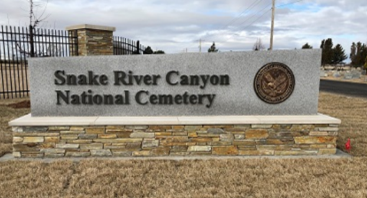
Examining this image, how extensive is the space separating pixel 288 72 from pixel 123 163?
11.9 ft

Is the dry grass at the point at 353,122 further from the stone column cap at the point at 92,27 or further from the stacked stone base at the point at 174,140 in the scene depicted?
the stone column cap at the point at 92,27

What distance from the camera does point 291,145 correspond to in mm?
5191

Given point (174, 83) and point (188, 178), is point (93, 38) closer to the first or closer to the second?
point (174, 83)

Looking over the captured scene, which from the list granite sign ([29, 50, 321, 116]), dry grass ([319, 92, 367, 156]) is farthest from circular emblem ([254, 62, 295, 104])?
dry grass ([319, 92, 367, 156])

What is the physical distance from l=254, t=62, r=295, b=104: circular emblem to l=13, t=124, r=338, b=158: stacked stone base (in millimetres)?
658

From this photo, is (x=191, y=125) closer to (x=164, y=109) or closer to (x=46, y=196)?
(x=164, y=109)

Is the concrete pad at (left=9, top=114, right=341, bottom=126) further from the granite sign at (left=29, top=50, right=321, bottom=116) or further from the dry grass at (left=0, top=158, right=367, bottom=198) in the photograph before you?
the dry grass at (left=0, top=158, right=367, bottom=198)

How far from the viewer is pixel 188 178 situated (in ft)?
13.2

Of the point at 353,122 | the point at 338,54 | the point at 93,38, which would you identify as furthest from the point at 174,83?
the point at 338,54

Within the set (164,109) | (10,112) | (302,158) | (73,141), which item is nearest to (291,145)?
(302,158)

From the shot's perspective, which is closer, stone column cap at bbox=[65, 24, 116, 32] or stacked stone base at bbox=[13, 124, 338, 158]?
stacked stone base at bbox=[13, 124, 338, 158]

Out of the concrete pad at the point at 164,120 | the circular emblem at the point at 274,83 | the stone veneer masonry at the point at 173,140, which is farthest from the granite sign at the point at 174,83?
the stone veneer masonry at the point at 173,140

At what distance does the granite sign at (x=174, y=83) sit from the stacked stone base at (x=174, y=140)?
52 centimetres

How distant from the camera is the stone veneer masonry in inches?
197
